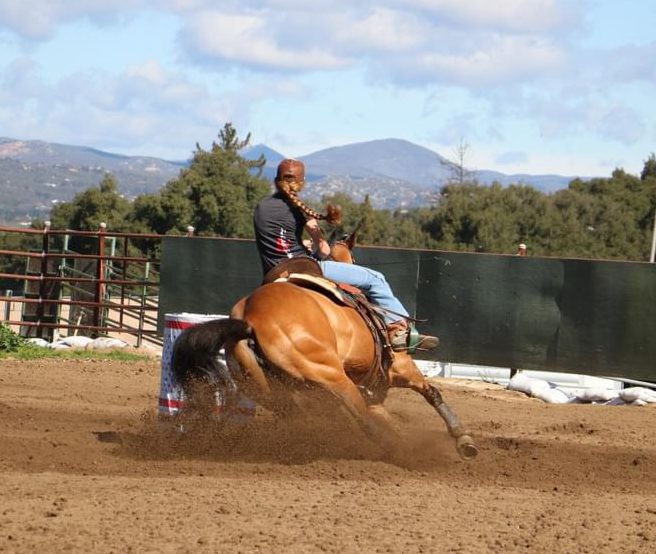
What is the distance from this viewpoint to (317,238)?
8.44 meters

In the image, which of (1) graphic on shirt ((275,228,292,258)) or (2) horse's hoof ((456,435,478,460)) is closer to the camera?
(1) graphic on shirt ((275,228,292,258))

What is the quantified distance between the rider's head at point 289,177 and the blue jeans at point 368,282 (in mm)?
701

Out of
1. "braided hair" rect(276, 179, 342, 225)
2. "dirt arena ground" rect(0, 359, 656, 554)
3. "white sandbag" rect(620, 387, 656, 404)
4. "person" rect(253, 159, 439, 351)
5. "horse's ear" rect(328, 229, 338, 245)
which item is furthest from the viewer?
"white sandbag" rect(620, 387, 656, 404)

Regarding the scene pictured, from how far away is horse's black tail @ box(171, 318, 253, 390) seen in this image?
7.48 meters

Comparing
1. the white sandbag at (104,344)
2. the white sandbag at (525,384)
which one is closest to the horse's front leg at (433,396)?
the white sandbag at (525,384)

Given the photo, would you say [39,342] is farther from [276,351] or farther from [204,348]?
[276,351]

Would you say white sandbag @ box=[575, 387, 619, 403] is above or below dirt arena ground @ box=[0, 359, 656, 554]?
below

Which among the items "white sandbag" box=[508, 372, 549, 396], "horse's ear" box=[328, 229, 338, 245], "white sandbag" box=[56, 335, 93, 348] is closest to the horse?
"horse's ear" box=[328, 229, 338, 245]

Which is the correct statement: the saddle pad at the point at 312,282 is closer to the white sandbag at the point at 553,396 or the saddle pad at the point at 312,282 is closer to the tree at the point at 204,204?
the white sandbag at the point at 553,396

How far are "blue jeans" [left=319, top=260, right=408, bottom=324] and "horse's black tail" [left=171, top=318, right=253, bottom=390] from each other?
1.36 m

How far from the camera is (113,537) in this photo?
5.54 m

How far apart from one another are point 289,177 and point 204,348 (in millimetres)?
1488

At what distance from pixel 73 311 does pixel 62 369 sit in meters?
6.03

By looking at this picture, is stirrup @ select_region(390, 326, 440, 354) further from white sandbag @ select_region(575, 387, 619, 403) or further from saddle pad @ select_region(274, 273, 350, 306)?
white sandbag @ select_region(575, 387, 619, 403)
